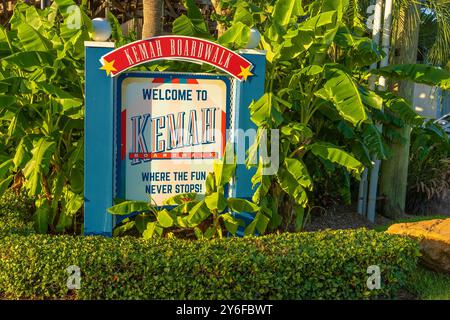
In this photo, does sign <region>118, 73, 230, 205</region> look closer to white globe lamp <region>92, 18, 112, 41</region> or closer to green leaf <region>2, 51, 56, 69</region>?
white globe lamp <region>92, 18, 112, 41</region>

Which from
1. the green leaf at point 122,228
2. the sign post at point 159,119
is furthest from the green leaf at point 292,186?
the green leaf at point 122,228

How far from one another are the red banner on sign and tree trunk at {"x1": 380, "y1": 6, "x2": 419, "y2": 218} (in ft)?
10.6

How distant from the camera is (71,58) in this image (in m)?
6.02

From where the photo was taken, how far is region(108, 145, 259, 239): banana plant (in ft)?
18.3

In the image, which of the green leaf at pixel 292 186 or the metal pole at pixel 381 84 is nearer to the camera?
the green leaf at pixel 292 186

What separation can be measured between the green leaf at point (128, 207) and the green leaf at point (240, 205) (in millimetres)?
869

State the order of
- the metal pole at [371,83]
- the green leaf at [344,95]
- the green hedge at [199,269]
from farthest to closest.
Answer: the metal pole at [371,83], the green leaf at [344,95], the green hedge at [199,269]

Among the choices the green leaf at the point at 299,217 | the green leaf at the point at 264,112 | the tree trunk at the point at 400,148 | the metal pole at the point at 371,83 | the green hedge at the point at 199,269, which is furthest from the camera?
the tree trunk at the point at 400,148

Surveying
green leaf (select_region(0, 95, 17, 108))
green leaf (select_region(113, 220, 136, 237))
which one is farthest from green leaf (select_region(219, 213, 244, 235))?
green leaf (select_region(0, 95, 17, 108))

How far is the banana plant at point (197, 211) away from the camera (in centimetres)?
558

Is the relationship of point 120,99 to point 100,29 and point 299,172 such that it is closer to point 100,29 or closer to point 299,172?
point 100,29

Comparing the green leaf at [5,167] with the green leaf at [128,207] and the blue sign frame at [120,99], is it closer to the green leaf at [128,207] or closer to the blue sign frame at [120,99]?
the blue sign frame at [120,99]

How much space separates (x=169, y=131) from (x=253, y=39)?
131 cm

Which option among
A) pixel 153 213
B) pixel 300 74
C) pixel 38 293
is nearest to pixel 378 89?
pixel 300 74
